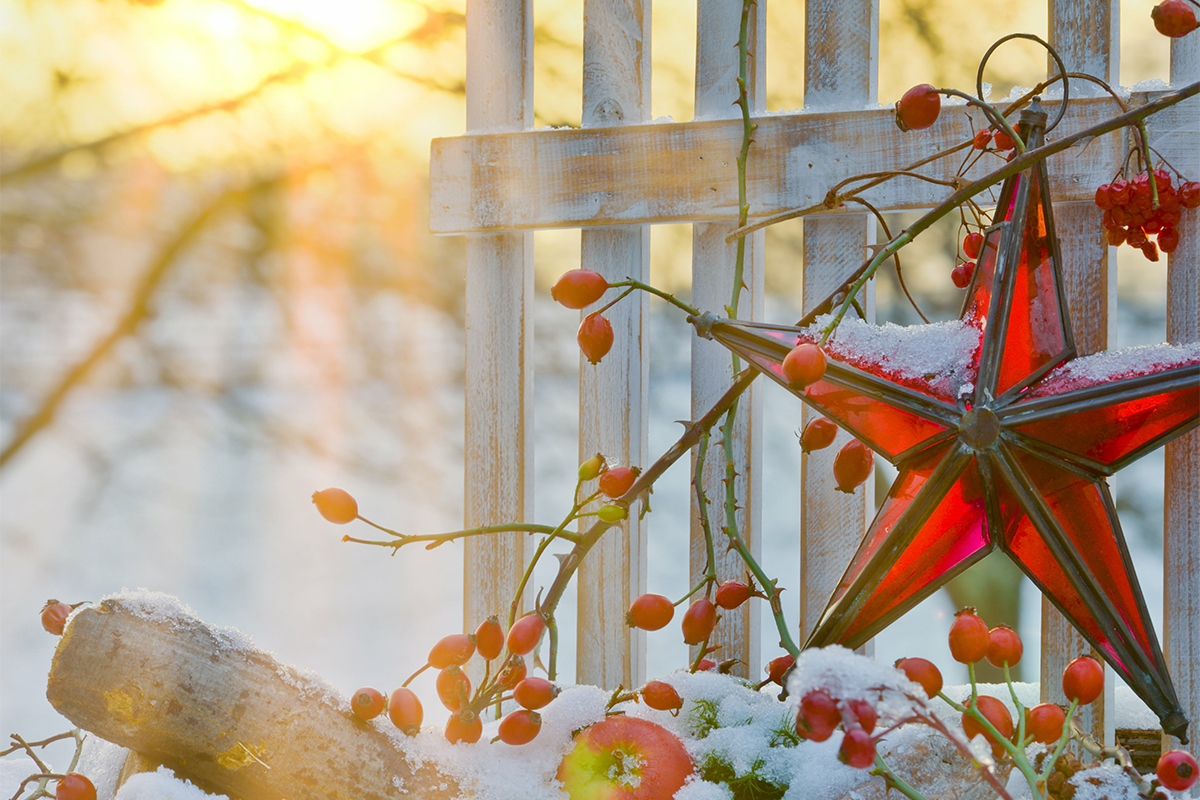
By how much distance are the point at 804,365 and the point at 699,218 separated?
0.42 m

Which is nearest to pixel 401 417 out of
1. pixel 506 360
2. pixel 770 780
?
pixel 506 360

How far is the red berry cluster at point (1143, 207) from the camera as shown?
59 cm

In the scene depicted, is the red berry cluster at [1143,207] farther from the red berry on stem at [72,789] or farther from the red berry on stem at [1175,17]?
the red berry on stem at [72,789]

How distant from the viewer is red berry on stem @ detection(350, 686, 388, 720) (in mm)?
546

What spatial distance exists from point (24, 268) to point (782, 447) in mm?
1350

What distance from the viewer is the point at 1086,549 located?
51cm

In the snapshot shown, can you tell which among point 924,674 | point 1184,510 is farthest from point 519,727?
point 1184,510

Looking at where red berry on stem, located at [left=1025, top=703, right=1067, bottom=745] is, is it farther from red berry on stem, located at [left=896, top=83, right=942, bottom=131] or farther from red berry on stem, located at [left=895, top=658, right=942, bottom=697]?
red berry on stem, located at [left=896, top=83, right=942, bottom=131]

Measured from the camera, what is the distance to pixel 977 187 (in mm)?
474

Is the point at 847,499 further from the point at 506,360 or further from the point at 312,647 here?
the point at 312,647

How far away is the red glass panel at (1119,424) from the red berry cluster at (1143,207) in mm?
188

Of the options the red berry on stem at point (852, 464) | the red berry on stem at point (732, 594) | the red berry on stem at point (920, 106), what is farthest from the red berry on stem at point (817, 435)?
the red berry on stem at point (920, 106)

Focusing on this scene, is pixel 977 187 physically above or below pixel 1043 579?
above

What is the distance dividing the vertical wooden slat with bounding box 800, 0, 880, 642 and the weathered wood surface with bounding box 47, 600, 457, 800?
1.48 feet
